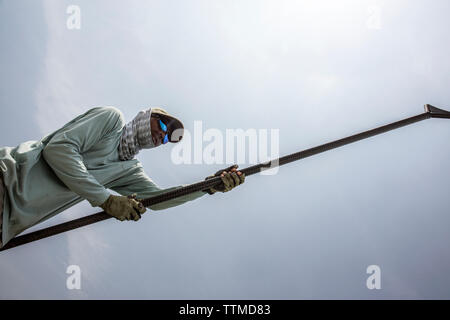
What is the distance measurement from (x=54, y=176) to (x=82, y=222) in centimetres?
A: 34

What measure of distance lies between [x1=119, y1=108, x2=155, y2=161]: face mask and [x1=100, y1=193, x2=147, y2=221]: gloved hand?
0.52 meters

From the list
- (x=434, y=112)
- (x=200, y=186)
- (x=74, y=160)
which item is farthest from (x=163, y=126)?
(x=434, y=112)

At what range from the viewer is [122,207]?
2271mm

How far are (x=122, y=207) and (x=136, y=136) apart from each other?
65 centimetres

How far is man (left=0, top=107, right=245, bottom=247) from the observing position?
7.13ft

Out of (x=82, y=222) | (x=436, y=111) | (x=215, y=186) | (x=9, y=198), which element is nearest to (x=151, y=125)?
(x=215, y=186)

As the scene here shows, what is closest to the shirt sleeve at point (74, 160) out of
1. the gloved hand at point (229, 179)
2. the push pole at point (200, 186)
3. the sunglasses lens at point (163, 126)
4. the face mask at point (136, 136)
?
the push pole at point (200, 186)

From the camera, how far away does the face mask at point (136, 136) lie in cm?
270

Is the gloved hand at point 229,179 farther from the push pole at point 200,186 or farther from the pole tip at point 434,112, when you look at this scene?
the pole tip at point 434,112

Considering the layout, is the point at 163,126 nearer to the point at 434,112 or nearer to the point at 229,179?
the point at 229,179

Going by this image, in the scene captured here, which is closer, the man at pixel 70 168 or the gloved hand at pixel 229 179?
the man at pixel 70 168

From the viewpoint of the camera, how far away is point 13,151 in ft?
7.41

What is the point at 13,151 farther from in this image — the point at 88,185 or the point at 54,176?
the point at 88,185

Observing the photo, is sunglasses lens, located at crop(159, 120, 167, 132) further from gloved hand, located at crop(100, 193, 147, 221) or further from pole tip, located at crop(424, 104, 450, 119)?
pole tip, located at crop(424, 104, 450, 119)
